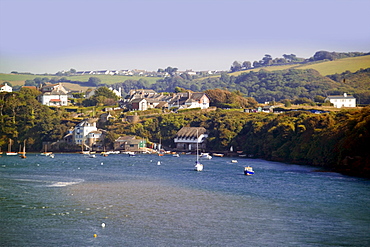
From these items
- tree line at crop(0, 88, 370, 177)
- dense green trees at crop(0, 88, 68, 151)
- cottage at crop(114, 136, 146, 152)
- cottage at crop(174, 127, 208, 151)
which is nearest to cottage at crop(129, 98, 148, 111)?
tree line at crop(0, 88, 370, 177)

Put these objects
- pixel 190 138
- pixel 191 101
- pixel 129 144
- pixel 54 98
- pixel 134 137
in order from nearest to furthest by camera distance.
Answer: pixel 129 144
pixel 134 137
pixel 190 138
pixel 191 101
pixel 54 98

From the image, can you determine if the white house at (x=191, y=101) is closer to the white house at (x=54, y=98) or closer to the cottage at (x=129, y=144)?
the cottage at (x=129, y=144)

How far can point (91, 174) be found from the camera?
69062 millimetres

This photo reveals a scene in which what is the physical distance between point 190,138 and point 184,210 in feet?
290

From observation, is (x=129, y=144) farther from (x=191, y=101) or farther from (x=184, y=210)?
(x=184, y=210)

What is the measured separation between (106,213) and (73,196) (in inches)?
353

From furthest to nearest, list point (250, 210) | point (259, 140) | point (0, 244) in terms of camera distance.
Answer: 1. point (259, 140)
2. point (250, 210)
3. point (0, 244)

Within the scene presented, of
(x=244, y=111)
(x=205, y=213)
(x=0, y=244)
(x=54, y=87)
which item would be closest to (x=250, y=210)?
(x=205, y=213)

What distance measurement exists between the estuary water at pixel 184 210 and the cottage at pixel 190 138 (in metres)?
62.1

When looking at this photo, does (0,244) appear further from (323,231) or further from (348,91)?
(348,91)

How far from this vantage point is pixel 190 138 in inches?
5074

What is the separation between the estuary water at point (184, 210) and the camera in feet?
103

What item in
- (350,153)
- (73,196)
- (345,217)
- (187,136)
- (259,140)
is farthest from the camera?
(187,136)

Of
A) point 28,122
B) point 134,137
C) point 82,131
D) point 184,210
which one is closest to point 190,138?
point 134,137
